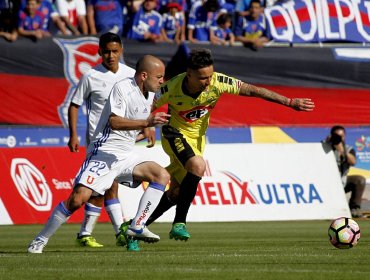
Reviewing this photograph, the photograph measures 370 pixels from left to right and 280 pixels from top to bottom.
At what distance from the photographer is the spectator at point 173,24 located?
23188mm

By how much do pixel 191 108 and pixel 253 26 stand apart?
12335 mm

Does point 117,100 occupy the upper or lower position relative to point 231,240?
upper

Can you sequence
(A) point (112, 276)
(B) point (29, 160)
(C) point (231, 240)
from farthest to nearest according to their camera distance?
(B) point (29, 160)
(C) point (231, 240)
(A) point (112, 276)

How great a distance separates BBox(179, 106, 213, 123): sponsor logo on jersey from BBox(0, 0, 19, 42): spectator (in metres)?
10.4

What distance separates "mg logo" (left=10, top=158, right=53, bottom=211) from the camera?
17547 millimetres

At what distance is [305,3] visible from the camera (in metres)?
23.3

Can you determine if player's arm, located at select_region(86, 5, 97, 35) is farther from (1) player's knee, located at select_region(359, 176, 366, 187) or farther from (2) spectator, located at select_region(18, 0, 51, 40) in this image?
(1) player's knee, located at select_region(359, 176, 366, 187)

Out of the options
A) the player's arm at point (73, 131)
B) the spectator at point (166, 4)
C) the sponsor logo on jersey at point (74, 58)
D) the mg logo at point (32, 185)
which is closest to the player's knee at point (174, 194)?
the player's arm at point (73, 131)

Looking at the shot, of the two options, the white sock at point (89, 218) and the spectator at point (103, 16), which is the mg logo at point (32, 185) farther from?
the white sock at point (89, 218)

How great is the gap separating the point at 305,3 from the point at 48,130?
21.8 ft

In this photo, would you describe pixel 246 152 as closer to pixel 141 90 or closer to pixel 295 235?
pixel 295 235

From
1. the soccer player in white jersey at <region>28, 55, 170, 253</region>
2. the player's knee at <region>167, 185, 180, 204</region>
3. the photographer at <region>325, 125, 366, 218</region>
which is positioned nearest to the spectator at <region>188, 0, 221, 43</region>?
the photographer at <region>325, 125, 366, 218</region>

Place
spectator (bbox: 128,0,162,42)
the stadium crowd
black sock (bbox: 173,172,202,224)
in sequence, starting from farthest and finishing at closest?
1. spectator (bbox: 128,0,162,42)
2. the stadium crowd
3. black sock (bbox: 173,172,202,224)

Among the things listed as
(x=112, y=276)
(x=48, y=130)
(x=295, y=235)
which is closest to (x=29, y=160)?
(x=48, y=130)
